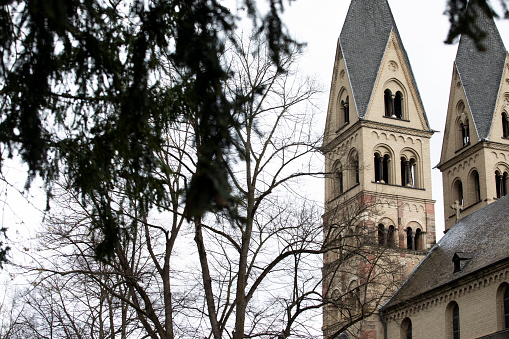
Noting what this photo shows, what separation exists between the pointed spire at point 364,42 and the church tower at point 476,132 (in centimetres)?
461

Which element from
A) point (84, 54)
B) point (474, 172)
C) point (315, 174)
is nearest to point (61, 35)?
point (84, 54)

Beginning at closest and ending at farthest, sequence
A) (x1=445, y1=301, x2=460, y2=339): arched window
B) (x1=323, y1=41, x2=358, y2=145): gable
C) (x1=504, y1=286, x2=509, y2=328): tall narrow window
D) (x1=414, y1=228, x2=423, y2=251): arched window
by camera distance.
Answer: (x1=504, y1=286, x2=509, y2=328): tall narrow window → (x1=445, y1=301, x2=460, y2=339): arched window → (x1=414, y1=228, x2=423, y2=251): arched window → (x1=323, y1=41, x2=358, y2=145): gable

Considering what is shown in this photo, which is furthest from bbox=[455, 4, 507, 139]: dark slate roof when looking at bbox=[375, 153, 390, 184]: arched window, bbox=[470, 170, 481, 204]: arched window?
bbox=[375, 153, 390, 184]: arched window

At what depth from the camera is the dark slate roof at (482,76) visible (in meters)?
42.9

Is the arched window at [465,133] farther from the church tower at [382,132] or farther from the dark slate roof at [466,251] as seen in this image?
the dark slate roof at [466,251]

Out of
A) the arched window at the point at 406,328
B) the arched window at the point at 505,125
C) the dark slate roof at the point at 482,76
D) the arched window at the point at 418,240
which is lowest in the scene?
the arched window at the point at 406,328

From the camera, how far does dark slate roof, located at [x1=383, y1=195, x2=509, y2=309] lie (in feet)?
90.5

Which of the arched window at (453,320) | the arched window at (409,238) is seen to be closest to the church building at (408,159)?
the arched window at (409,238)

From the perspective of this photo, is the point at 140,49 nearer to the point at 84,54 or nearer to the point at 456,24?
the point at 84,54

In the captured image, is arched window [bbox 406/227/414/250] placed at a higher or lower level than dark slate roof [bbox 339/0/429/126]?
lower

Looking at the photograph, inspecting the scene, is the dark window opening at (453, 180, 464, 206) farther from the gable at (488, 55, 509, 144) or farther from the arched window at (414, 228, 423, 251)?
the arched window at (414, 228, 423, 251)

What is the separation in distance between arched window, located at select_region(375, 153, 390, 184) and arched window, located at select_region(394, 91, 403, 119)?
10.1 ft

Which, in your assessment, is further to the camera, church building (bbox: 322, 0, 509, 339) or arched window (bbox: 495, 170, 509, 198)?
arched window (bbox: 495, 170, 509, 198)

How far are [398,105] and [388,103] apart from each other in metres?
0.80
